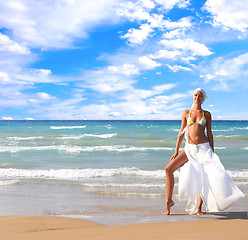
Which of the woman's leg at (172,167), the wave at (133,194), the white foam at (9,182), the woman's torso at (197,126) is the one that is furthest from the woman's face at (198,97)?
the white foam at (9,182)

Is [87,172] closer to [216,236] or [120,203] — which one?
[120,203]

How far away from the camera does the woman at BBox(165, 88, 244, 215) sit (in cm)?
438

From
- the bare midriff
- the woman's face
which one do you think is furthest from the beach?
the woman's face

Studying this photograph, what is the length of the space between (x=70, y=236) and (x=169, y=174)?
1964 mm

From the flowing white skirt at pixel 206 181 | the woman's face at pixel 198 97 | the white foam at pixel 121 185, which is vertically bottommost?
the white foam at pixel 121 185

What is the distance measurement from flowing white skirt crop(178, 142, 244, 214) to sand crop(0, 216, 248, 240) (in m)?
0.61

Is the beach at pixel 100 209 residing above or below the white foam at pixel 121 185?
below

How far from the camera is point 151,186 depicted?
7.07m

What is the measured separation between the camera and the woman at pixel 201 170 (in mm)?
4379

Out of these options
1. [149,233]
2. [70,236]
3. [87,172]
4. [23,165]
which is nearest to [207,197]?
[149,233]

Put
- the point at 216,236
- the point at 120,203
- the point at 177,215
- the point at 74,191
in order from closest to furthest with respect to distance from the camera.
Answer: the point at 216,236 < the point at 177,215 < the point at 120,203 < the point at 74,191

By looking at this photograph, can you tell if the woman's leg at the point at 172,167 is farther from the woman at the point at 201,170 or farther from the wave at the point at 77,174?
the wave at the point at 77,174

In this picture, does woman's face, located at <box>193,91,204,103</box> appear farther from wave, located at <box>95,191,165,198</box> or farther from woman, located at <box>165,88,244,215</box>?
wave, located at <box>95,191,165,198</box>

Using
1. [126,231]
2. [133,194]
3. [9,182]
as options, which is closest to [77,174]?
[9,182]
